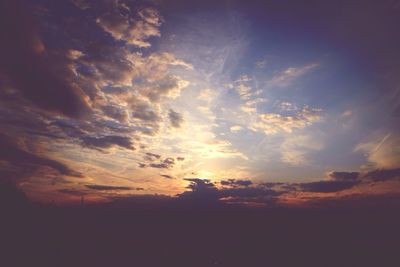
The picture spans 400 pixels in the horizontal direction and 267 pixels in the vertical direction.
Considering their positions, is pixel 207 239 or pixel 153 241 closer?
pixel 153 241

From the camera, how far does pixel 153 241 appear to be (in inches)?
4943

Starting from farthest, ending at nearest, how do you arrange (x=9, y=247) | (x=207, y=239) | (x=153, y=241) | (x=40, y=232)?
(x=207, y=239) → (x=153, y=241) → (x=40, y=232) → (x=9, y=247)

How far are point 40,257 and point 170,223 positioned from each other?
125785mm

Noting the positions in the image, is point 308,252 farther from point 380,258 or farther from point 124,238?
point 124,238

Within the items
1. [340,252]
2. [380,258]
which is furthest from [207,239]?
[380,258]

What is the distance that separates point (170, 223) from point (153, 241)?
139 feet

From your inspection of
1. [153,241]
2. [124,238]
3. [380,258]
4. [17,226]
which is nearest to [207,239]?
[153,241]

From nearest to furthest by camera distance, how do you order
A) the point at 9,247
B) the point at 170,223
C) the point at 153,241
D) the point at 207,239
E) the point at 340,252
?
the point at 9,247, the point at 340,252, the point at 153,241, the point at 207,239, the point at 170,223

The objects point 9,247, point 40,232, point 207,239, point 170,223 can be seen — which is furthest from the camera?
point 170,223

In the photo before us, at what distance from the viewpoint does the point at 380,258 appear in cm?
10319

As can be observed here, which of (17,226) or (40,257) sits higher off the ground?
(17,226)

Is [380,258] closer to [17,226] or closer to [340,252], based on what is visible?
[340,252]

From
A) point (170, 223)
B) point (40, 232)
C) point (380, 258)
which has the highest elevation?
point (170, 223)

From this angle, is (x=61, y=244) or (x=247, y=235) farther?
(x=247, y=235)
